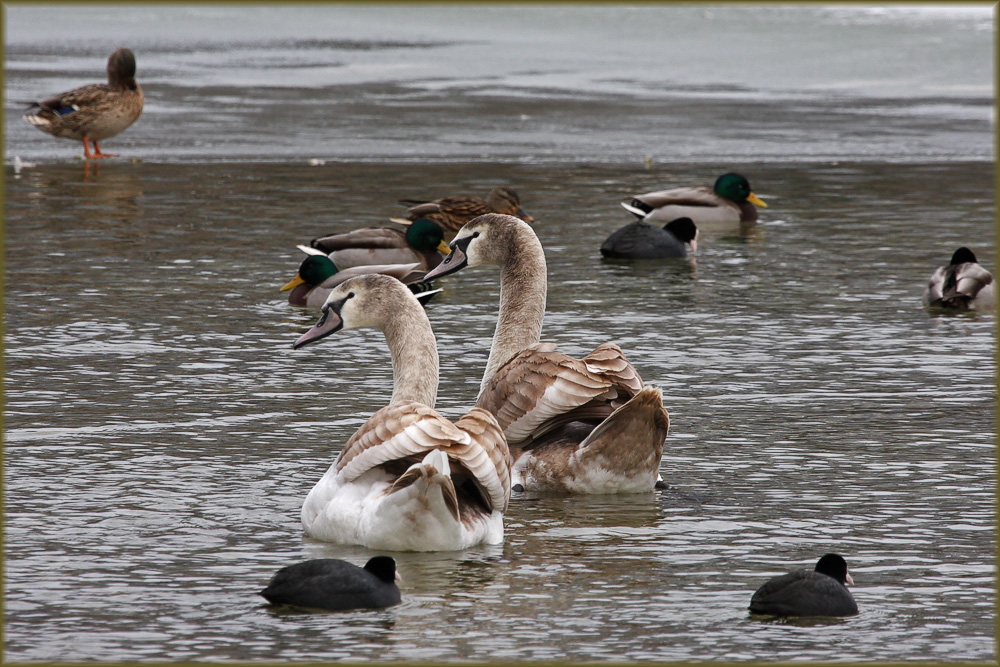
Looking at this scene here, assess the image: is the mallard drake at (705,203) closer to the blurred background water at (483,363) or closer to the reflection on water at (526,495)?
the blurred background water at (483,363)

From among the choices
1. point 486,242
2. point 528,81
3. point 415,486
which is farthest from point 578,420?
point 528,81

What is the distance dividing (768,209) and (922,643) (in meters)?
13.3

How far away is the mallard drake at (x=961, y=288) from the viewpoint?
12.0m

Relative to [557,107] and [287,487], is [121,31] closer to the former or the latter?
[557,107]

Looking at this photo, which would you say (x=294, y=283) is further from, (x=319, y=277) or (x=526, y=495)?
(x=526, y=495)

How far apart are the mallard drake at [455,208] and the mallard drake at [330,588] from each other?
361 inches

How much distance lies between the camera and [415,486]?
235 inches

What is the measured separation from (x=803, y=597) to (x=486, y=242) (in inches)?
148

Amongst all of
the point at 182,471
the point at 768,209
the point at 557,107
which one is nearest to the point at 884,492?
the point at 182,471

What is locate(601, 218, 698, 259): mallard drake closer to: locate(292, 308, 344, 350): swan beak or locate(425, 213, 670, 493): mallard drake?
locate(425, 213, 670, 493): mallard drake

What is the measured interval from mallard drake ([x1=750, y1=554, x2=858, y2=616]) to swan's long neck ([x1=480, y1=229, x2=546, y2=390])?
3.07 meters

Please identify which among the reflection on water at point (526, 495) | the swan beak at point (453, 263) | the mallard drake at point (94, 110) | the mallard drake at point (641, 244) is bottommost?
the reflection on water at point (526, 495)

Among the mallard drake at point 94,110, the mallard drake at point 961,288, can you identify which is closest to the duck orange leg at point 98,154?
the mallard drake at point 94,110

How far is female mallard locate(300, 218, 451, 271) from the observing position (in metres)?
13.4
